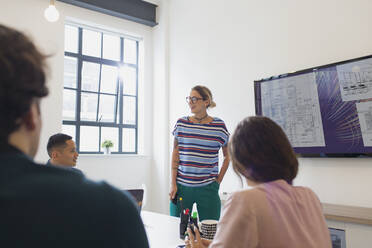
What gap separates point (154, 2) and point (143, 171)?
8.38 feet

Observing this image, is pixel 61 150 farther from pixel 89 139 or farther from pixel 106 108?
pixel 106 108

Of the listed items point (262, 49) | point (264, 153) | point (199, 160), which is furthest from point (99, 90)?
point (264, 153)

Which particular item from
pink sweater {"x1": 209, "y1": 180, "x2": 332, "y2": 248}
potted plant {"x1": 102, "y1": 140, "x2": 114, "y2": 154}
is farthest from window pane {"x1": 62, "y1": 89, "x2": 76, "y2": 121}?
pink sweater {"x1": 209, "y1": 180, "x2": 332, "y2": 248}

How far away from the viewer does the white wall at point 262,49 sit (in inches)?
102

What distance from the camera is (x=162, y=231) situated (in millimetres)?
1584

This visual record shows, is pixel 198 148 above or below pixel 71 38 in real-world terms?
below

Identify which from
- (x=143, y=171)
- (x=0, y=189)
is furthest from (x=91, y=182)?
(x=143, y=171)

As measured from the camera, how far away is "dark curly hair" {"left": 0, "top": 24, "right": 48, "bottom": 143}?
0.46 metres

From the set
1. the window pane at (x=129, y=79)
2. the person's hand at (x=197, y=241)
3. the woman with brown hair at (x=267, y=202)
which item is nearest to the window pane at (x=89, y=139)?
the window pane at (x=129, y=79)

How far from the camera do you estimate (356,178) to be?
252 centimetres

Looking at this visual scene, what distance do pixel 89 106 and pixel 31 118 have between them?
4.02 m

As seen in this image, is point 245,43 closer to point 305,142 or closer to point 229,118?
point 229,118

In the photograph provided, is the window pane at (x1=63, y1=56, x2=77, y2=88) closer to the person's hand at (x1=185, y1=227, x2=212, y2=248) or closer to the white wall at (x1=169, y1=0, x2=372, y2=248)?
the white wall at (x1=169, y1=0, x2=372, y2=248)

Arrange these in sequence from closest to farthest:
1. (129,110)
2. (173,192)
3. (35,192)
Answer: (35,192)
(173,192)
(129,110)
